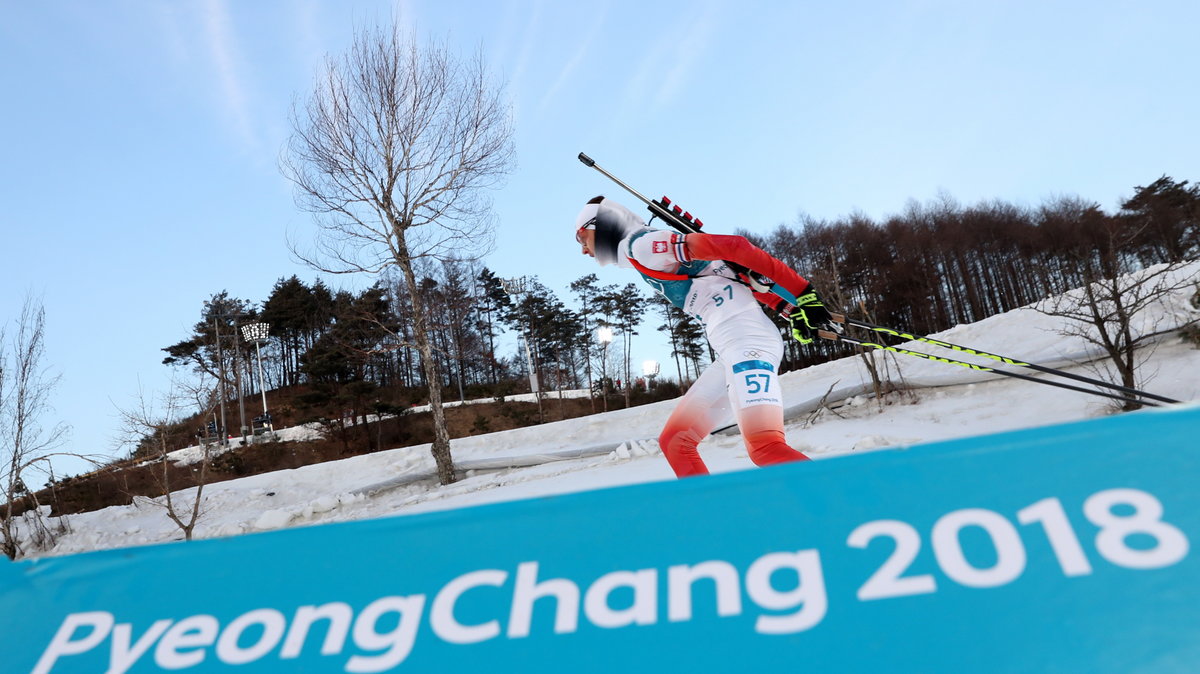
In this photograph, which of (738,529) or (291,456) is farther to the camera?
(291,456)

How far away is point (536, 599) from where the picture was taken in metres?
0.99

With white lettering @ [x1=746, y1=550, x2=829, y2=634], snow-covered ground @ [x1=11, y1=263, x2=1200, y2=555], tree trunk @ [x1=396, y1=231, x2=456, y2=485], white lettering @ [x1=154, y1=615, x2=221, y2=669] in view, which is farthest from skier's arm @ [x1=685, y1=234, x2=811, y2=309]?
tree trunk @ [x1=396, y1=231, x2=456, y2=485]

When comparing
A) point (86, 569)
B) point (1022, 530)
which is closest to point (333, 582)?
point (86, 569)

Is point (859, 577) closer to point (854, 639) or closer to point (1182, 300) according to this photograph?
point (854, 639)

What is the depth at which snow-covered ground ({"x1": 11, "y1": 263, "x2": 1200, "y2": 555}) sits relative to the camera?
8.66 metres

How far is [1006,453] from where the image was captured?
3.27ft

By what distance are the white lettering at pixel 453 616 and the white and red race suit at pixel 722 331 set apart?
1.70m

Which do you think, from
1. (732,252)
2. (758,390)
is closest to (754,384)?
(758,390)

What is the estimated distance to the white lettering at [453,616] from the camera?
962mm

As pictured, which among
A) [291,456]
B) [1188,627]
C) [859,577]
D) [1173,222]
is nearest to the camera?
[1188,627]

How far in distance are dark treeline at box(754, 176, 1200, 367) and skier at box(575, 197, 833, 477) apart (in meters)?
31.8

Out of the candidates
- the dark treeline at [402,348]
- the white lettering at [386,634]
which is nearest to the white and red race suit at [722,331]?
the white lettering at [386,634]

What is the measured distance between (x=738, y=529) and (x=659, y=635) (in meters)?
0.21

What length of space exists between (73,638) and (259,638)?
0.35m
